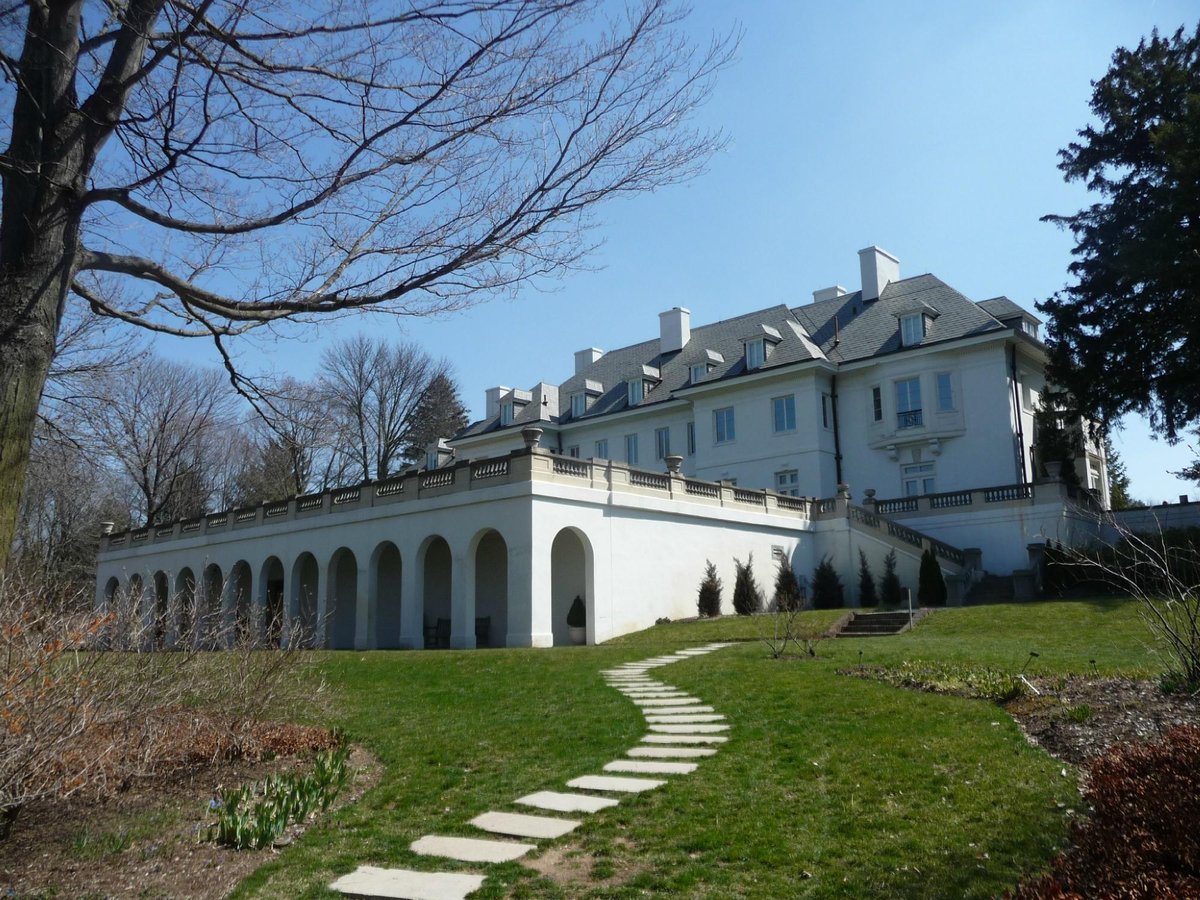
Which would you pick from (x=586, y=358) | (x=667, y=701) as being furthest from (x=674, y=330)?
(x=667, y=701)

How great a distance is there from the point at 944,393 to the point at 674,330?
1656 cm

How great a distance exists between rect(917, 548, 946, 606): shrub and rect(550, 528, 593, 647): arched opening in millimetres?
10447

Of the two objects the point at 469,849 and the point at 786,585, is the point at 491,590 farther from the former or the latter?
the point at 469,849

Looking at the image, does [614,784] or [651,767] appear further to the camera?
[651,767]

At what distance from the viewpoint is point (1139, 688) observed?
35.0ft

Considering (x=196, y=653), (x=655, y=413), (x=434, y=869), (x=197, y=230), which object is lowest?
(x=434, y=869)

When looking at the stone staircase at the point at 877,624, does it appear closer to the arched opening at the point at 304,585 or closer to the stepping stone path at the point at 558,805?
the stepping stone path at the point at 558,805

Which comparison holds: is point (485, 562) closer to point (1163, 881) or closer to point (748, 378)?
point (748, 378)

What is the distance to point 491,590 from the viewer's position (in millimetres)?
31875

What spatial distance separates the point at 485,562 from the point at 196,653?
72.5 ft

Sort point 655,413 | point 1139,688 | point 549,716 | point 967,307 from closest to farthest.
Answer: point 1139,688 < point 549,716 < point 967,307 < point 655,413

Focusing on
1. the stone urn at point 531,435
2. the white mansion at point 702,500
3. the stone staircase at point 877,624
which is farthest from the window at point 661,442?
the stone staircase at point 877,624

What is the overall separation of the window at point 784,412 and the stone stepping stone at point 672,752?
31.5 meters

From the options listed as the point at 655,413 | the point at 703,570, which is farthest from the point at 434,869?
the point at 655,413
